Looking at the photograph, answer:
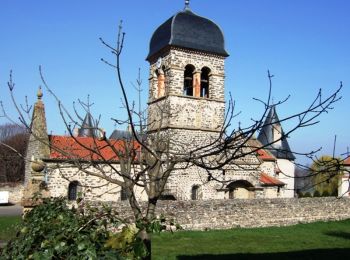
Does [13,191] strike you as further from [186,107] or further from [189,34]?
[189,34]

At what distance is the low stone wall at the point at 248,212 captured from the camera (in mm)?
16078

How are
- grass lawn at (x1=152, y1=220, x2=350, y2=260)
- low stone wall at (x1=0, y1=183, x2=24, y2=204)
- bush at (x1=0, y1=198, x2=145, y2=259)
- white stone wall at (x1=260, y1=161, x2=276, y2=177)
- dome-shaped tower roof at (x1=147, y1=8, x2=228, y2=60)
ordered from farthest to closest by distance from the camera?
white stone wall at (x1=260, y1=161, x2=276, y2=177), low stone wall at (x1=0, y1=183, x2=24, y2=204), dome-shaped tower roof at (x1=147, y1=8, x2=228, y2=60), grass lawn at (x1=152, y1=220, x2=350, y2=260), bush at (x1=0, y1=198, x2=145, y2=259)

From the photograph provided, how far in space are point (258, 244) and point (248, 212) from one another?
178 inches

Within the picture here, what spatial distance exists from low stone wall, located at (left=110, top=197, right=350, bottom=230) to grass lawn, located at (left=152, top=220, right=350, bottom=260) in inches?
28.0

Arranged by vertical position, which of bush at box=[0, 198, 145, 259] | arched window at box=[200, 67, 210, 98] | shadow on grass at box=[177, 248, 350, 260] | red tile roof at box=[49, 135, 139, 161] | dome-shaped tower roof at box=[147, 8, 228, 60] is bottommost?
shadow on grass at box=[177, 248, 350, 260]

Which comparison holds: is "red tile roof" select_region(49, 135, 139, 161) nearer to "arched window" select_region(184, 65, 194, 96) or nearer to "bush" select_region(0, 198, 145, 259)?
"bush" select_region(0, 198, 145, 259)

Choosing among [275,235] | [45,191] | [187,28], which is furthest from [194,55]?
[45,191]

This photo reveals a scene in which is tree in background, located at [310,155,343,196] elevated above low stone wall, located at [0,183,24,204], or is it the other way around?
tree in background, located at [310,155,343,196]

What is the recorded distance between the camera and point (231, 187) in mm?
22203

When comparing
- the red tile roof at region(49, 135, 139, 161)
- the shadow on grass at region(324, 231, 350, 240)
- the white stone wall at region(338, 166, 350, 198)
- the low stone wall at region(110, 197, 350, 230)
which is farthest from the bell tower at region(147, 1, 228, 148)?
the shadow on grass at region(324, 231, 350, 240)

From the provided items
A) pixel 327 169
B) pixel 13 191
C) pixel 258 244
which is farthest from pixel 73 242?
pixel 13 191

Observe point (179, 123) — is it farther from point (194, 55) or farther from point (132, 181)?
point (132, 181)

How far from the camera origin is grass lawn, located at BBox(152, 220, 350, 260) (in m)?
11.1

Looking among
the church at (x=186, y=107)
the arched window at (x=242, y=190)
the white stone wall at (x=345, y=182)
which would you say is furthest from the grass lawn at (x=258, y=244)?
the church at (x=186, y=107)
